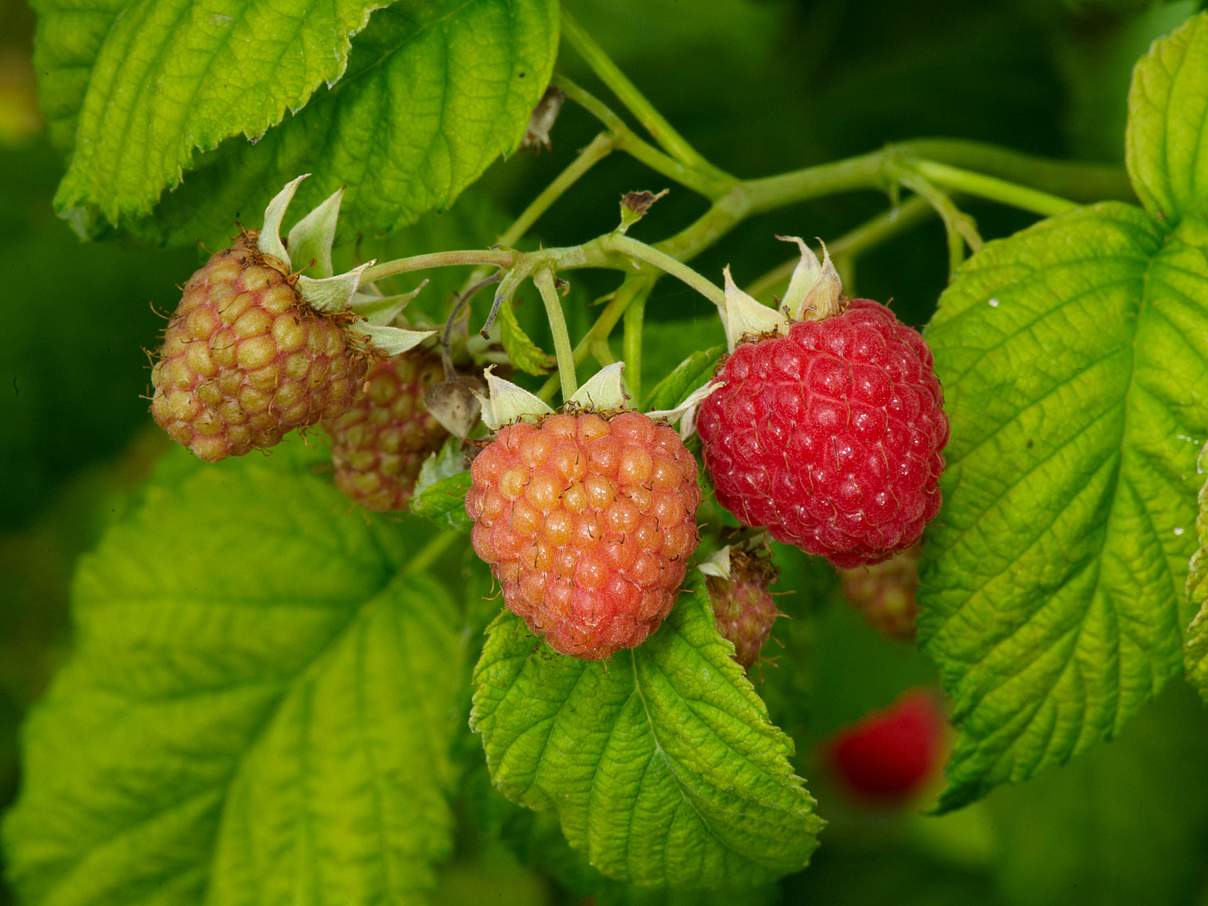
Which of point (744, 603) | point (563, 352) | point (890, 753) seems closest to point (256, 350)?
point (563, 352)

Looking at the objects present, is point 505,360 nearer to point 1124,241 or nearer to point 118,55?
point 118,55

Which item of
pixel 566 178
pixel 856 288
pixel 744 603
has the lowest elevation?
pixel 856 288

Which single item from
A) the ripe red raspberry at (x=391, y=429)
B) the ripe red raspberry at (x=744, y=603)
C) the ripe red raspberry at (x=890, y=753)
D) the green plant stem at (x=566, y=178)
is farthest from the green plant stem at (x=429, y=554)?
the ripe red raspberry at (x=890, y=753)

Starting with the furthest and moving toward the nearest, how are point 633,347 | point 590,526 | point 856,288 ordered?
point 856,288, point 633,347, point 590,526

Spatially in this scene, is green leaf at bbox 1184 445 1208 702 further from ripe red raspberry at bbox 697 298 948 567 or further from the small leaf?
the small leaf

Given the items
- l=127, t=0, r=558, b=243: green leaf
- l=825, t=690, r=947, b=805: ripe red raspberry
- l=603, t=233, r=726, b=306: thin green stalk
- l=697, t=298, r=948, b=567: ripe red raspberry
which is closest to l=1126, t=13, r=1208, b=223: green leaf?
l=697, t=298, r=948, b=567: ripe red raspberry

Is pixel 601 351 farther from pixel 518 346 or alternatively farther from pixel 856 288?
pixel 856 288
